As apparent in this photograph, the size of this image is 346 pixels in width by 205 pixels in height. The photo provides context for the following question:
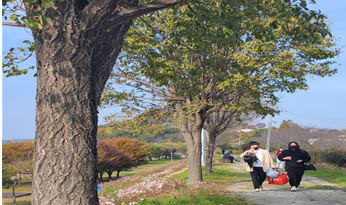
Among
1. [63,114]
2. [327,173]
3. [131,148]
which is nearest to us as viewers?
[63,114]

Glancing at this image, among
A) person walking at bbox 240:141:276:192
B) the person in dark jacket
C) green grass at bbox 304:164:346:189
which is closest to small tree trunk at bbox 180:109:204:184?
person walking at bbox 240:141:276:192

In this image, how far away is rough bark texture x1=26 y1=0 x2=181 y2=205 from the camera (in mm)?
3607

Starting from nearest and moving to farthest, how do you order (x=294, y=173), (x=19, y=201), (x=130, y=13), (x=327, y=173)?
1. (x=130, y=13)
2. (x=294, y=173)
3. (x=327, y=173)
4. (x=19, y=201)

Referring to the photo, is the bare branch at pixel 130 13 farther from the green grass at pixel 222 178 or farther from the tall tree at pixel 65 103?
the green grass at pixel 222 178

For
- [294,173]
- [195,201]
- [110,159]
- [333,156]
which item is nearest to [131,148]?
[110,159]

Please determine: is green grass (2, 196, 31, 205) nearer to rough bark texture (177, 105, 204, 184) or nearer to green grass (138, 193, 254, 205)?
rough bark texture (177, 105, 204, 184)

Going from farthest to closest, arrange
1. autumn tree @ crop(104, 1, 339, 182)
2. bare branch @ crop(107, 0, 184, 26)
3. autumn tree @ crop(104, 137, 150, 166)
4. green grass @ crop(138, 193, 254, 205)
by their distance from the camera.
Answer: autumn tree @ crop(104, 137, 150, 166) < autumn tree @ crop(104, 1, 339, 182) < green grass @ crop(138, 193, 254, 205) < bare branch @ crop(107, 0, 184, 26)

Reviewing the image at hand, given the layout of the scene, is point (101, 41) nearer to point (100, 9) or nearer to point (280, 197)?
Answer: point (100, 9)

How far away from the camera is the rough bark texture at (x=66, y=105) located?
3.61 meters

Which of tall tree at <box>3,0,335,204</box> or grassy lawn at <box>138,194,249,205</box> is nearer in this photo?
tall tree at <box>3,0,335,204</box>

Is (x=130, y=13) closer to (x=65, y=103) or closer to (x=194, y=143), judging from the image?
(x=65, y=103)

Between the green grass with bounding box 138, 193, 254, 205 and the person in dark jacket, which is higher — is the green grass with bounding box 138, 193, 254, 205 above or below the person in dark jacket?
below

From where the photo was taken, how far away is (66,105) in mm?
3635

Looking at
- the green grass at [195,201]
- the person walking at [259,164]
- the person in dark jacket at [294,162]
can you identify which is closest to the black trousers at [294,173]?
the person in dark jacket at [294,162]
